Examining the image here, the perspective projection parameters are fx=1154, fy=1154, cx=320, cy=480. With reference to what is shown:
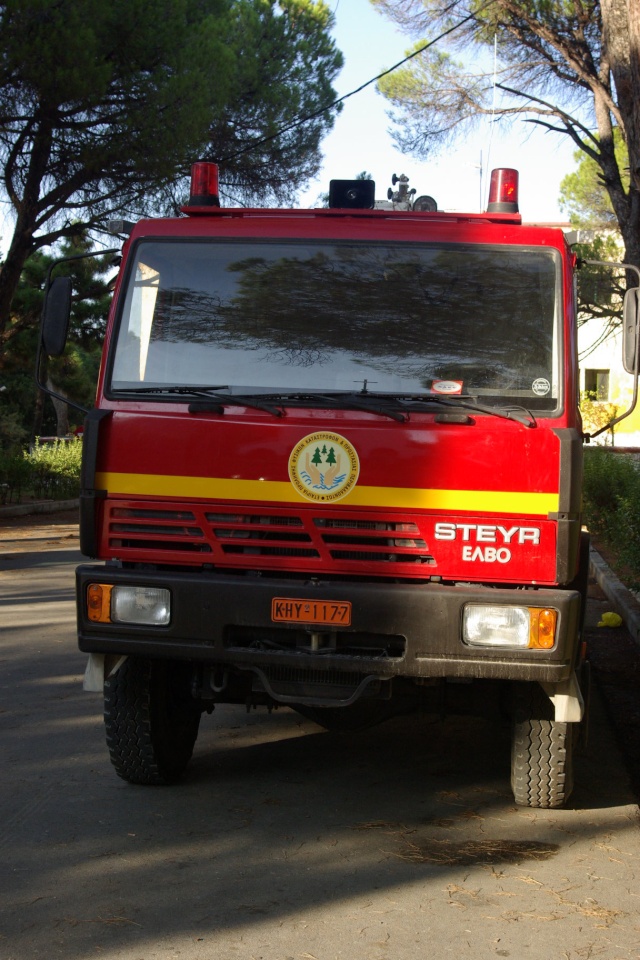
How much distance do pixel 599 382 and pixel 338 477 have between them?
114ft

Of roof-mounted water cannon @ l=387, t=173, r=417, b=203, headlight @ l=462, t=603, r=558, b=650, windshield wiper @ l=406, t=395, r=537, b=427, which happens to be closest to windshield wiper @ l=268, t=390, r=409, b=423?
windshield wiper @ l=406, t=395, r=537, b=427

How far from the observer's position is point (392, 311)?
4.99 m

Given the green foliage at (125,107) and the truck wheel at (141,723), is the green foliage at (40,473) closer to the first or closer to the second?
the green foliage at (125,107)

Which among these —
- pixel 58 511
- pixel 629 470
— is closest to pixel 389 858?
pixel 629 470

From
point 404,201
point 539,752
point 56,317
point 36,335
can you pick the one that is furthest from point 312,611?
point 36,335

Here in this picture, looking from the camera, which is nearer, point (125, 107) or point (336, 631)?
point (336, 631)

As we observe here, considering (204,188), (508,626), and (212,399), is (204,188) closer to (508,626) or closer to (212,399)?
(212,399)

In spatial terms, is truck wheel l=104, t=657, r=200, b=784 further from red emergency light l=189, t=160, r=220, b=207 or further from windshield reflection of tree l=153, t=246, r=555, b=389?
red emergency light l=189, t=160, r=220, b=207

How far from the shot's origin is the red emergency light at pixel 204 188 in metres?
5.64

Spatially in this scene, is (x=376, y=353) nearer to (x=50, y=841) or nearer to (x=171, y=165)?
(x=50, y=841)

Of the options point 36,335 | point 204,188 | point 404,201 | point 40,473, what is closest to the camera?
point 204,188

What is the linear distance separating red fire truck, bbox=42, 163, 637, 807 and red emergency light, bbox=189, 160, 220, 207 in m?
0.38

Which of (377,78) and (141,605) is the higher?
(377,78)

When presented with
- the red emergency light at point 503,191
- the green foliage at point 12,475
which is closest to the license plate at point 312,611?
the red emergency light at point 503,191
